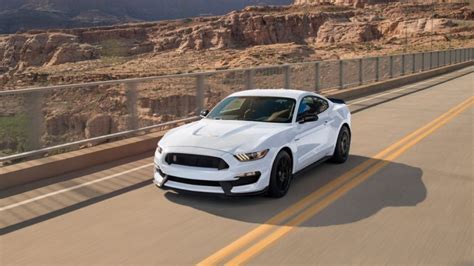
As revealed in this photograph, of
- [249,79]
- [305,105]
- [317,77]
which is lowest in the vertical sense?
[317,77]

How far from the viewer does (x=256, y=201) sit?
704cm

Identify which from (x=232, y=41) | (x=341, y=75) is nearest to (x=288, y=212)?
(x=341, y=75)

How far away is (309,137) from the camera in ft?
26.1

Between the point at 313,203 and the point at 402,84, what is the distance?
21.7 metres

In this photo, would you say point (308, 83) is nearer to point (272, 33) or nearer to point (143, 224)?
point (143, 224)

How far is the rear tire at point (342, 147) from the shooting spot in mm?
9055

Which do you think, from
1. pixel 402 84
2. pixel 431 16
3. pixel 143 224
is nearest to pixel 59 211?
pixel 143 224

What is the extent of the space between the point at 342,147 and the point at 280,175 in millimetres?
2419

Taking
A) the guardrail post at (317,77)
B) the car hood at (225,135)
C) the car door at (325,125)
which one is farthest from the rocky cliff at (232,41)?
the car hood at (225,135)

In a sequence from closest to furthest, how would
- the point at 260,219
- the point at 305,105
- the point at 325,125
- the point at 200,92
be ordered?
the point at 260,219 → the point at 305,105 → the point at 325,125 → the point at 200,92

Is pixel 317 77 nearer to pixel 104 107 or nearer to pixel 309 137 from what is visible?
pixel 104 107

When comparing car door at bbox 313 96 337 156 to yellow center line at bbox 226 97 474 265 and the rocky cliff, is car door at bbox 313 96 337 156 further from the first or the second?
the rocky cliff

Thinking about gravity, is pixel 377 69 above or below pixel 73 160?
below

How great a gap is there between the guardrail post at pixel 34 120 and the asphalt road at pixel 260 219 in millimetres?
742
